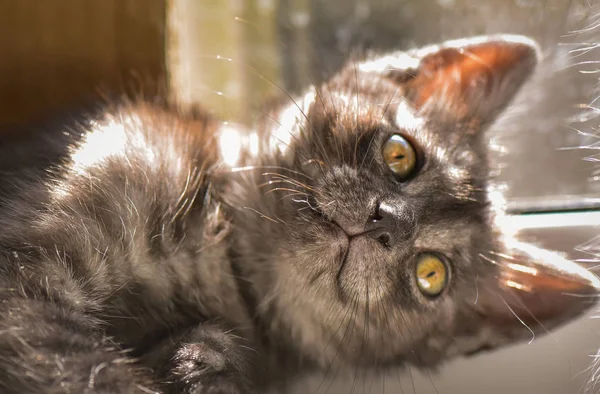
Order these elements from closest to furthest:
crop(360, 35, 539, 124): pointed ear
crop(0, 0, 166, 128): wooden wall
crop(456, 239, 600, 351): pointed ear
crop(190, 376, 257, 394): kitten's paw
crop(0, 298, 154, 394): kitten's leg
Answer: crop(0, 298, 154, 394): kitten's leg, crop(190, 376, 257, 394): kitten's paw, crop(456, 239, 600, 351): pointed ear, crop(360, 35, 539, 124): pointed ear, crop(0, 0, 166, 128): wooden wall

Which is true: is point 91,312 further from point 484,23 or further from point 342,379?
point 484,23

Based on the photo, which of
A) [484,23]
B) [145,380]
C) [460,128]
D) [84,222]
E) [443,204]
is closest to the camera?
[145,380]

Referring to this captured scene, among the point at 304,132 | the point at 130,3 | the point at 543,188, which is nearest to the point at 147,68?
the point at 130,3

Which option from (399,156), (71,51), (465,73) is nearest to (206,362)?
(399,156)

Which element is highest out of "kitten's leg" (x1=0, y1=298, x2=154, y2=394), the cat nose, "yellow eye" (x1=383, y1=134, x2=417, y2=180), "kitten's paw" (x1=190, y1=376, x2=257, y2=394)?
"yellow eye" (x1=383, y1=134, x2=417, y2=180)

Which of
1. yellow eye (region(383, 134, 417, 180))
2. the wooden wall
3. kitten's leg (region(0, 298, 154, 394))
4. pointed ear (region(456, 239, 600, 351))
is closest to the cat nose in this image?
yellow eye (region(383, 134, 417, 180))

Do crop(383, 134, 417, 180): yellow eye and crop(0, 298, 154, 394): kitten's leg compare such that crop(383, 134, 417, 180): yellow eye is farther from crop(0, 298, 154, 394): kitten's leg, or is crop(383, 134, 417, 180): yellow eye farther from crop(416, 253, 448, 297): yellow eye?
crop(0, 298, 154, 394): kitten's leg

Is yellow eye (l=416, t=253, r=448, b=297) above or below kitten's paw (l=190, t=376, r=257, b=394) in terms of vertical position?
above
